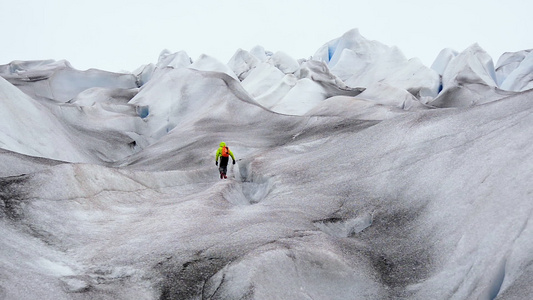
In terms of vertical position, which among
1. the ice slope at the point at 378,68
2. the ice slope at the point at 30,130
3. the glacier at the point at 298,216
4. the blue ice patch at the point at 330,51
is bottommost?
the blue ice patch at the point at 330,51

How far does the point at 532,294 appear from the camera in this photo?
497 cm

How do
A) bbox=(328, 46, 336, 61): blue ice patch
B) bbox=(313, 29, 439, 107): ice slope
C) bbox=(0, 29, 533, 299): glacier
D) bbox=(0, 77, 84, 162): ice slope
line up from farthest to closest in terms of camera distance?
bbox=(328, 46, 336, 61): blue ice patch
bbox=(313, 29, 439, 107): ice slope
bbox=(0, 77, 84, 162): ice slope
bbox=(0, 29, 533, 299): glacier

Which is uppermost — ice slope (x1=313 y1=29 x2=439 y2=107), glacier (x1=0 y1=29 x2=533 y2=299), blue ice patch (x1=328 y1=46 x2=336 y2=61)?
glacier (x1=0 y1=29 x2=533 y2=299)

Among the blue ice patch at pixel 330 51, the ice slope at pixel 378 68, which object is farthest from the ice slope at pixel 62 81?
the blue ice patch at pixel 330 51

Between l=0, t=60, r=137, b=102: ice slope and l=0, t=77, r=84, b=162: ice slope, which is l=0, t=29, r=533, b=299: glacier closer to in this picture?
l=0, t=77, r=84, b=162: ice slope

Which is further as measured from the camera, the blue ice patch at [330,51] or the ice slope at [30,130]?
the blue ice patch at [330,51]

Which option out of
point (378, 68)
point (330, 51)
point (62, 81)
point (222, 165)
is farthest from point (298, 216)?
point (330, 51)

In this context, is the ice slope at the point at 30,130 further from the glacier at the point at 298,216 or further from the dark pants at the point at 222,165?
the dark pants at the point at 222,165

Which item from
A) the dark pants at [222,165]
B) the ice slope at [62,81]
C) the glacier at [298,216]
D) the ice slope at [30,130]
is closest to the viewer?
the glacier at [298,216]

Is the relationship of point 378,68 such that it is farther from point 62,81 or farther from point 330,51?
point 62,81

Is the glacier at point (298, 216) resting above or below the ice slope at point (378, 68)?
above

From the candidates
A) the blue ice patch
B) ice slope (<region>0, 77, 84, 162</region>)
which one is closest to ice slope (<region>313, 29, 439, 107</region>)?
the blue ice patch

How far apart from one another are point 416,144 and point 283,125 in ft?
27.5

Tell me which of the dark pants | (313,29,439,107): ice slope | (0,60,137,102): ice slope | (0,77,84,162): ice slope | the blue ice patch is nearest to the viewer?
the dark pants
